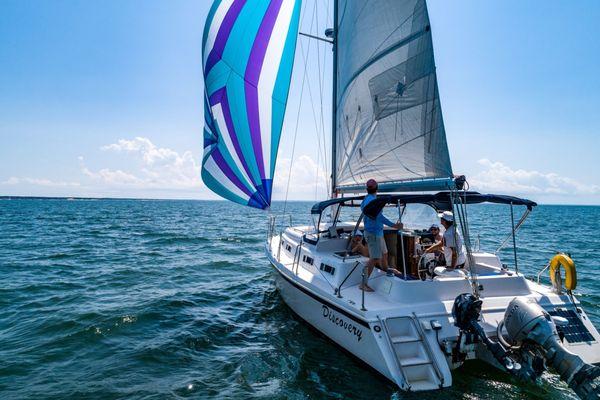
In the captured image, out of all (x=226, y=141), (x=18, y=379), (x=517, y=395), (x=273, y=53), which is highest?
(x=273, y=53)

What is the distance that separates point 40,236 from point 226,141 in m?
18.7

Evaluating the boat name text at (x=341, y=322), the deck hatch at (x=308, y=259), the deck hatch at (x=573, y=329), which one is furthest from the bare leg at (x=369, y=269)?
the deck hatch at (x=573, y=329)

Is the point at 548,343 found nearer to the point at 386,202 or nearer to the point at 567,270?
the point at 567,270

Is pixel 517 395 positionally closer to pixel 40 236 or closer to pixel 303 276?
pixel 303 276

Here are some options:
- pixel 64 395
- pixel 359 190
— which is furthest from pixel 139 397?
pixel 359 190

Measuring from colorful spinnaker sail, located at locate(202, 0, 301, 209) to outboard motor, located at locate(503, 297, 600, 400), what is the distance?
6.27 meters

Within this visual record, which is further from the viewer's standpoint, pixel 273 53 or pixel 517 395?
pixel 273 53

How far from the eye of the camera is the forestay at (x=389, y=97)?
786 cm

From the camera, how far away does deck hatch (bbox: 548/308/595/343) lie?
17.0 feet

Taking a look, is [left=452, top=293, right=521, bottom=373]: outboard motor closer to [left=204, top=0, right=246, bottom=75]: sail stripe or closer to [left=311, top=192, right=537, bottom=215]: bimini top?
[left=311, top=192, right=537, bottom=215]: bimini top

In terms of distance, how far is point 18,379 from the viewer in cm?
559

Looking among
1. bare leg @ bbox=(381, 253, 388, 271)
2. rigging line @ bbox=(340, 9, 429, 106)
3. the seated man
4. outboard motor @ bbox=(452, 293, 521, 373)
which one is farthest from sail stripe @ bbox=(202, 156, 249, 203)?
outboard motor @ bbox=(452, 293, 521, 373)

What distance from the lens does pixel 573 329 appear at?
5277 millimetres

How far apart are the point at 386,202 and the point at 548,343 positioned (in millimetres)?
2769
